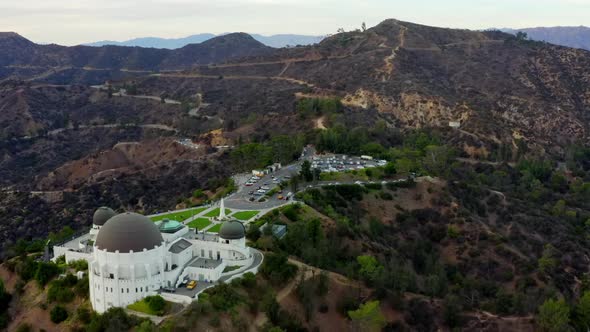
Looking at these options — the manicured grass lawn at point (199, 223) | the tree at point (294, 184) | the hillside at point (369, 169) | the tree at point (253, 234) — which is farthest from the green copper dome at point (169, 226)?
the tree at point (294, 184)

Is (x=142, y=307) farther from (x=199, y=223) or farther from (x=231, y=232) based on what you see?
(x=199, y=223)

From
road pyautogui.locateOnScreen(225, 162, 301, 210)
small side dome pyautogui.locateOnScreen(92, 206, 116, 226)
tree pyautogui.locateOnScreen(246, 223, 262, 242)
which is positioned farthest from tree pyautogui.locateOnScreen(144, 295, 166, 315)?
road pyautogui.locateOnScreen(225, 162, 301, 210)

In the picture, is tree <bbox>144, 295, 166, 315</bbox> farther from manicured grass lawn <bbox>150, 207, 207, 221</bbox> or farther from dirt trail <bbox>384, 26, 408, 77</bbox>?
dirt trail <bbox>384, 26, 408, 77</bbox>

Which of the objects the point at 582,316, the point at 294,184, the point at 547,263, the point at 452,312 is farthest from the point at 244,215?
the point at 547,263

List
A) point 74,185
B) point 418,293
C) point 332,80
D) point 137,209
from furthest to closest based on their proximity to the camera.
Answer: point 332,80, point 74,185, point 137,209, point 418,293

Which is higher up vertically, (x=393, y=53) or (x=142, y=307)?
(x=393, y=53)

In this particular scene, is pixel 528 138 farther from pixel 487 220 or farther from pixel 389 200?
pixel 389 200

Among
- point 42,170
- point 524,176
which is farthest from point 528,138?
point 42,170
